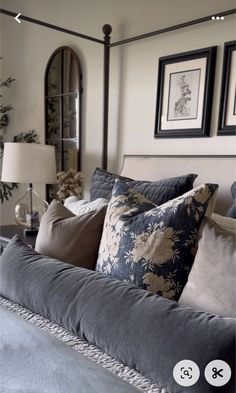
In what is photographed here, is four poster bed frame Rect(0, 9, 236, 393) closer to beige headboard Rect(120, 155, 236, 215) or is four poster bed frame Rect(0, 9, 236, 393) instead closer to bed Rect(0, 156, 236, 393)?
bed Rect(0, 156, 236, 393)

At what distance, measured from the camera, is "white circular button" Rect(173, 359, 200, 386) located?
2.22ft

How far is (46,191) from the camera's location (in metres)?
3.03

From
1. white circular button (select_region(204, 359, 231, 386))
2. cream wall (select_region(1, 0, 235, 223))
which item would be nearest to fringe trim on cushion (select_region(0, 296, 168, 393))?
white circular button (select_region(204, 359, 231, 386))

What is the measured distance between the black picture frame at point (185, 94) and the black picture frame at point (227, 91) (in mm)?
73

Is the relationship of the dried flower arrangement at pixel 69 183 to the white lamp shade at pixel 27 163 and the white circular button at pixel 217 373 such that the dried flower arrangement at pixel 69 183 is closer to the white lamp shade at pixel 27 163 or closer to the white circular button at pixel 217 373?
the white lamp shade at pixel 27 163

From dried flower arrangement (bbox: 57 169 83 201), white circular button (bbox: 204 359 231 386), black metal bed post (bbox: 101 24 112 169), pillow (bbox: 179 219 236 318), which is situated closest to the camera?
white circular button (bbox: 204 359 231 386)

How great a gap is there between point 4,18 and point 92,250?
304 cm

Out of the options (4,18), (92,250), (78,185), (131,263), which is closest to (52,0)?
(4,18)

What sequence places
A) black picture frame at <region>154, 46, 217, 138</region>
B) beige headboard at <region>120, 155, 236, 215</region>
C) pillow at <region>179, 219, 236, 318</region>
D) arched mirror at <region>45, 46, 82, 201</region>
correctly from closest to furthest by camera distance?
pillow at <region>179, 219, 236, 318</region> → beige headboard at <region>120, 155, 236, 215</region> → black picture frame at <region>154, 46, 217, 138</region> → arched mirror at <region>45, 46, 82, 201</region>

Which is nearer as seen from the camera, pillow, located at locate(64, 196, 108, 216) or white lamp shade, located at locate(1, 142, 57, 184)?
pillow, located at locate(64, 196, 108, 216)

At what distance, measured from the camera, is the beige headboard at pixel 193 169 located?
1705mm

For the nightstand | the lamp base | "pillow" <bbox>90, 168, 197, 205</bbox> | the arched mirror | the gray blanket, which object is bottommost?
the nightstand

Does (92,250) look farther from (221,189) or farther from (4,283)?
(221,189)

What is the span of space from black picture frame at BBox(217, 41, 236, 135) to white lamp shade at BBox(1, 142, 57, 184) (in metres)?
1.12
